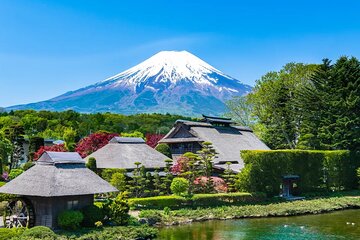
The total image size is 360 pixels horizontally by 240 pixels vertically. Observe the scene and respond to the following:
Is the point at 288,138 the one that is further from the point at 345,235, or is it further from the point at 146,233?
the point at 146,233

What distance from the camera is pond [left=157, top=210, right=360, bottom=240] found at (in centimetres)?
2423

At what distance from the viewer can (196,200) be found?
109 feet

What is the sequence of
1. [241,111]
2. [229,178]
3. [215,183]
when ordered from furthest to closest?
1. [241,111]
2. [215,183]
3. [229,178]

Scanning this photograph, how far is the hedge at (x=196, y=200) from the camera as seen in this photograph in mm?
31500

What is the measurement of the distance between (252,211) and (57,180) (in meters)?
14.4

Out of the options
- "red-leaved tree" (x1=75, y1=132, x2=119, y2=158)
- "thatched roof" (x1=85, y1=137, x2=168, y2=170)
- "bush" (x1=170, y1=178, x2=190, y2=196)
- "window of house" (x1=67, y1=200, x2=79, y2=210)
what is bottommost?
"window of house" (x1=67, y1=200, x2=79, y2=210)

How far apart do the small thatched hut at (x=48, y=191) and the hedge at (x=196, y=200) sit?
19.1ft

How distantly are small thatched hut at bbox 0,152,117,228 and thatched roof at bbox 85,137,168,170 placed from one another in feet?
39.8

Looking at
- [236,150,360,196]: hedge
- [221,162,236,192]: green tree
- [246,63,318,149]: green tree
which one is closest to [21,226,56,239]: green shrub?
[221,162,236,192]: green tree

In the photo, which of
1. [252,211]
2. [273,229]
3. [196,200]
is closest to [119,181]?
[196,200]

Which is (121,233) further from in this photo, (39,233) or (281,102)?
(281,102)

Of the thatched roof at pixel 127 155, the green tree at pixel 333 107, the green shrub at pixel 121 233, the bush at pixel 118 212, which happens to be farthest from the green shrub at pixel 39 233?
the green tree at pixel 333 107

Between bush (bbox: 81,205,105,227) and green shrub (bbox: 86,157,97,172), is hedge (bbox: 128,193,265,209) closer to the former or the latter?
bush (bbox: 81,205,105,227)

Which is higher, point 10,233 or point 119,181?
point 119,181
